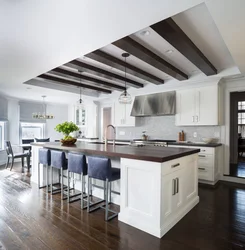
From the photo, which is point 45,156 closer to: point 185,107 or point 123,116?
point 123,116

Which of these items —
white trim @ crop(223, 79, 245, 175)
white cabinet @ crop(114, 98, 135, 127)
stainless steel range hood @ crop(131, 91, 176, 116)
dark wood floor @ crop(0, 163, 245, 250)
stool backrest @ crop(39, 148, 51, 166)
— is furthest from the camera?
white cabinet @ crop(114, 98, 135, 127)

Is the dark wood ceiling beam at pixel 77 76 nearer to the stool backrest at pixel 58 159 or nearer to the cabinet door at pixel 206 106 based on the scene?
the stool backrest at pixel 58 159

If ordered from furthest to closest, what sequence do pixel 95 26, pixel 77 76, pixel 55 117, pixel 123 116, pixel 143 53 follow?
pixel 55 117
pixel 123 116
pixel 77 76
pixel 143 53
pixel 95 26

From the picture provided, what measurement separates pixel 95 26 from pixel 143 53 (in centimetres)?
107

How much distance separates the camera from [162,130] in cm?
552

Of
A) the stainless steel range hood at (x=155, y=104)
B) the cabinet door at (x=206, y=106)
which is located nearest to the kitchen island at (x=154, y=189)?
the cabinet door at (x=206, y=106)

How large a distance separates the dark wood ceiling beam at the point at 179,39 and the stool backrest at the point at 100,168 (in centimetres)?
186

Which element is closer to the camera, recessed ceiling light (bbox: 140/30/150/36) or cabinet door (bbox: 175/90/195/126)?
recessed ceiling light (bbox: 140/30/150/36)

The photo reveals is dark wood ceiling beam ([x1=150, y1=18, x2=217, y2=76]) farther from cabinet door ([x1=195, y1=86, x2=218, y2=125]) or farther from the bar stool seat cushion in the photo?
the bar stool seat cushion

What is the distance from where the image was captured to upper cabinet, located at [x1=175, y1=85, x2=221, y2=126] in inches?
169

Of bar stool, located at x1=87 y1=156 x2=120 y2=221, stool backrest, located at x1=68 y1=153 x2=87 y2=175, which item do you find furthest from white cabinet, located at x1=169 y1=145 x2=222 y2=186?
stool backrest, located at x1=68 y1=153 x2=87 y2=175

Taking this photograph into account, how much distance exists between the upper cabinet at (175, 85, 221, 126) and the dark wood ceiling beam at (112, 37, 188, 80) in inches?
36.7

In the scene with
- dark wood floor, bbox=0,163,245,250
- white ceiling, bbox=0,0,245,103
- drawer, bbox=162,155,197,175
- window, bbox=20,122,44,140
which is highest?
white ceiling, bbox=0,0,245,103

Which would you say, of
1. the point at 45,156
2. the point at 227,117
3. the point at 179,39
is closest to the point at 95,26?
the point at 179,39
